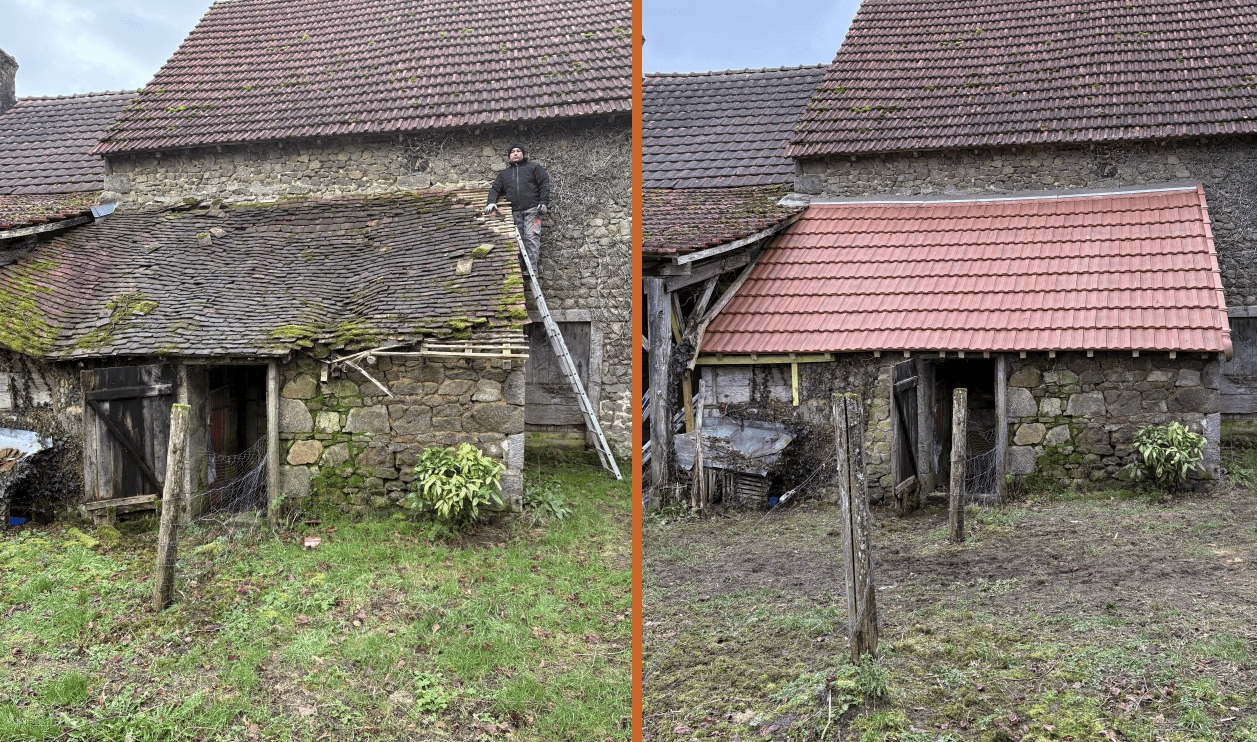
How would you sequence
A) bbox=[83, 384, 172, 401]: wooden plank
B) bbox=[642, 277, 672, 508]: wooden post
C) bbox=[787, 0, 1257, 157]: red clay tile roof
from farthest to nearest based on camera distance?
1. bbox=[787, 0, 1257, 157]: red clay tile roof
2. bbox=[642, 277, 672, 508]: wooden post
3. bbox=[83, 384, 172, 401]: wooden plank

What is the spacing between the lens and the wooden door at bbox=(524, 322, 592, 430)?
11.3 m

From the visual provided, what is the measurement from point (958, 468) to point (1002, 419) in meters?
2.04

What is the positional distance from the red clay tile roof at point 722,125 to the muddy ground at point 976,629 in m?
5.66

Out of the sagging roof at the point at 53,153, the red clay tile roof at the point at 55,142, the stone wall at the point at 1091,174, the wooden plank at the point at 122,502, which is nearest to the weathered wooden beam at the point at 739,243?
the stone wall at the point at 1091,174

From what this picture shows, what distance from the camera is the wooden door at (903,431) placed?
8555 millimetres

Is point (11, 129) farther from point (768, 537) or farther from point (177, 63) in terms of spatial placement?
point (768, 537)

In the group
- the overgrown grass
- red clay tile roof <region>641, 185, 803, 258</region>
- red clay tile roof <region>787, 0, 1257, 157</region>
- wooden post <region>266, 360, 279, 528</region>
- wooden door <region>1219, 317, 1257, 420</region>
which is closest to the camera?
the overgrown grass

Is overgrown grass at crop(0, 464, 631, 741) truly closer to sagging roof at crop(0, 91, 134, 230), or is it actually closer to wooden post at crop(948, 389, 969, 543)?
wooden post at crop(948, 389, 969, 543)

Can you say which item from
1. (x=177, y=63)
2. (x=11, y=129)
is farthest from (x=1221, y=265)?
A: (x=11, y=129)

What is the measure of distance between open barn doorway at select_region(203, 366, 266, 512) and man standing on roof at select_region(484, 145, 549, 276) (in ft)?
11.5

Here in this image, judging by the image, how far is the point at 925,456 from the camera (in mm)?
9281

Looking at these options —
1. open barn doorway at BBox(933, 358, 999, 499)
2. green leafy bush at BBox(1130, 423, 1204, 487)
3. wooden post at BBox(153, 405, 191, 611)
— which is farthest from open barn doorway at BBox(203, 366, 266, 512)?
green leafy bush at BBox(1130, 423, 1204, 487)

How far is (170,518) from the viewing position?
20.0 ft

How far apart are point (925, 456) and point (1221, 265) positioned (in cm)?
464
